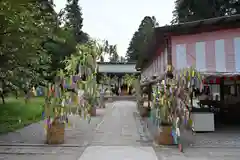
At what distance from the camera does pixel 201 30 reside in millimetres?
9234

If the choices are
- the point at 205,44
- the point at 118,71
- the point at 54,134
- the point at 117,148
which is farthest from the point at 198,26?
the point at 118,71

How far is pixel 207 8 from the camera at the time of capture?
2839 cm

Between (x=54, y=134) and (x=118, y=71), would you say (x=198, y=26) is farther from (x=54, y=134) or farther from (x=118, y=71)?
(x=118, y=71)

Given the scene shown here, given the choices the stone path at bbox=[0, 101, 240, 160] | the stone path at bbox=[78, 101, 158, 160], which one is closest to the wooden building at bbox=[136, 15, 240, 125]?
the stone path at bbox=[78, 101, 158, 160]

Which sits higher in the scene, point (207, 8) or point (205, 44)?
point (207, 8)

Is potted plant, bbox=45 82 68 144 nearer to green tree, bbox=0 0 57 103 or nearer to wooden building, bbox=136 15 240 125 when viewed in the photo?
green tree, bbox=0 0 57 103

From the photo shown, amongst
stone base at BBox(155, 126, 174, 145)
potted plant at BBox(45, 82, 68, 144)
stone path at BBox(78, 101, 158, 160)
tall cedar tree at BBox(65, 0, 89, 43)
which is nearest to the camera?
stone path at BBox(78, 101, 158, 160)

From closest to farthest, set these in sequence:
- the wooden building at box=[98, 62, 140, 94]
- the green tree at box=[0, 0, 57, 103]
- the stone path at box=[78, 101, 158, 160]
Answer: the stone path at box=[78, 101, 158, 160], the green tree at box=[0, 0, 57, 103], the wooden building at box=[98, 62, 140, 94]

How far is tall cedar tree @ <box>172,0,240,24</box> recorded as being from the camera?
2824cm

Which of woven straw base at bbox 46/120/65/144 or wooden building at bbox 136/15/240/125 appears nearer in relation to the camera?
woven straw base at bbox 46/120/65/144

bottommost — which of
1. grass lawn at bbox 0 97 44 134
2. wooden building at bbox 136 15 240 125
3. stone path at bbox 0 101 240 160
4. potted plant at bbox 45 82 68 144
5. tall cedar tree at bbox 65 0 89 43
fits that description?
stone path at bbox 0 101 240 160

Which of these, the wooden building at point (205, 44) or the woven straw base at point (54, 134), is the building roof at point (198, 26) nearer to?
the wooden building at point (205, 44)

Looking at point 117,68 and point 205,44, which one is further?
point 117,68

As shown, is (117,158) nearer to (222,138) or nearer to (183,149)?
(183,149)
